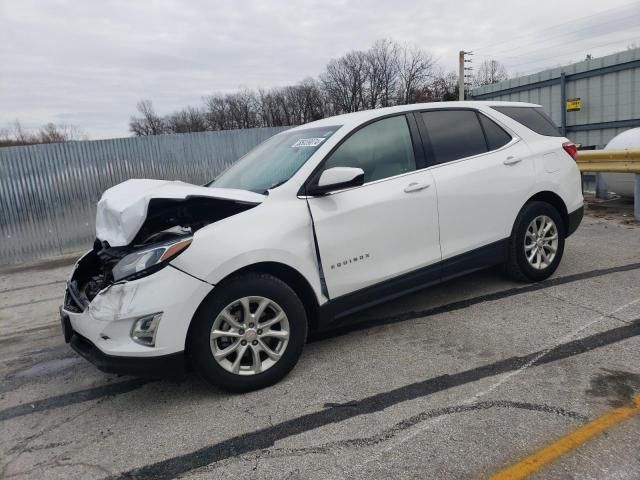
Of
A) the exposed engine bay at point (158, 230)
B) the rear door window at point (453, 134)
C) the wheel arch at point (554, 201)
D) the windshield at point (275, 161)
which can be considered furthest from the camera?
the wheel arch at point (554, 201)

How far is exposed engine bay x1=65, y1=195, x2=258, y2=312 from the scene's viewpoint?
10.2ft

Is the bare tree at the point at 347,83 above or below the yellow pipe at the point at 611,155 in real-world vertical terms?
above

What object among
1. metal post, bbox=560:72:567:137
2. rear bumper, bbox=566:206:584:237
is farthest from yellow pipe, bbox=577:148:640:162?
metal post, bbox=560:72:567:137

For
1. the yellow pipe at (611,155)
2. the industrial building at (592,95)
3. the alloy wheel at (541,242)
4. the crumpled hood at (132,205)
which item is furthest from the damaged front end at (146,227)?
the industrial building at (592,95)

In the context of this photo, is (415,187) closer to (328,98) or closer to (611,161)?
(611,161)

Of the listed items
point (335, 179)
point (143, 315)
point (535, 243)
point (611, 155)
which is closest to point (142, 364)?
point (143, 315)

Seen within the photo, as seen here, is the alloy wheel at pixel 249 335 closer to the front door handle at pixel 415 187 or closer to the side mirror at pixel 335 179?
the side mirror at pixel 335 179

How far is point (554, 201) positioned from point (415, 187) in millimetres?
1863

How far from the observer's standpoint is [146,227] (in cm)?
342

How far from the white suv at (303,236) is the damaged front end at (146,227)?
0.04 ft

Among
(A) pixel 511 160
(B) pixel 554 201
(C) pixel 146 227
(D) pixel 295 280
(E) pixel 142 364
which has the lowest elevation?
(E) pixel 142 364

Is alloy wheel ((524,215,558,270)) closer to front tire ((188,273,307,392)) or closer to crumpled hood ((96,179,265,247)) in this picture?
front tire ((188,273,307,392))

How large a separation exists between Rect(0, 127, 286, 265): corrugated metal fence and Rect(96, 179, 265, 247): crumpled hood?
7090 millimetres

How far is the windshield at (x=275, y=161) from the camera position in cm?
364
